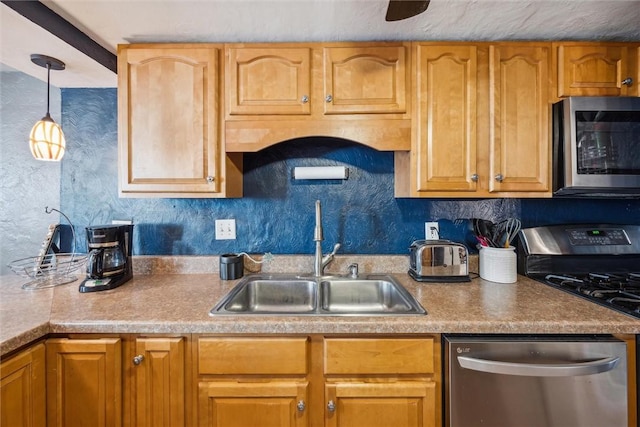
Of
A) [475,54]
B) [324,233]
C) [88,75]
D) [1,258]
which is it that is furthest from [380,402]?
[1,258]

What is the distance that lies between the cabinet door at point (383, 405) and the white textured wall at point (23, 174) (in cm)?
192

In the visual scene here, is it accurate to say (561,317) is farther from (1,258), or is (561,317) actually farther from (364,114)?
(1,258)

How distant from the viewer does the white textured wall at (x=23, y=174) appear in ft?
5.55

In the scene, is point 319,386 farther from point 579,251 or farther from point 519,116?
point 579,251

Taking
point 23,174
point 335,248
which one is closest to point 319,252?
point 335,248

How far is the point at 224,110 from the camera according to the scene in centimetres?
138

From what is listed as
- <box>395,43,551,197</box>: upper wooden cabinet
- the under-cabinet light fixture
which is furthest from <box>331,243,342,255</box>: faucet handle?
<box>395,43,551,197</box>: upper wooden cabinet

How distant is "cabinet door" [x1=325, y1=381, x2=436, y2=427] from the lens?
99cm

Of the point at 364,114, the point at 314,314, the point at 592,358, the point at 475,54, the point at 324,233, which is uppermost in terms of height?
the point at 475,54

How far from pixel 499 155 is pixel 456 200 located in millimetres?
377

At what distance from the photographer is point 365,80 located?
135cm

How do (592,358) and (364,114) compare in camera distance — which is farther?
(364,114)

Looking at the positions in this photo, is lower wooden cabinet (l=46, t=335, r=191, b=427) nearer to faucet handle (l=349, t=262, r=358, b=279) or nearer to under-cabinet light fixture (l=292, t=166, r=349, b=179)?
faucet handle (l=349, t=262, r=358, b=279)

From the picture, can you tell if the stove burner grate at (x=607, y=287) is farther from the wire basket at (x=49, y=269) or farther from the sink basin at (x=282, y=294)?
the wire basket at (x=49, y=269)
